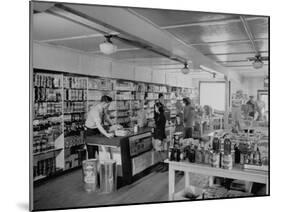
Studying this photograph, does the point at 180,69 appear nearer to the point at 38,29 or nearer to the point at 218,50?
the point at 218,50

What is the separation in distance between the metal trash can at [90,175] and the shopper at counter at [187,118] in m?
0.96

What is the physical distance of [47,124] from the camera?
9.34 ft

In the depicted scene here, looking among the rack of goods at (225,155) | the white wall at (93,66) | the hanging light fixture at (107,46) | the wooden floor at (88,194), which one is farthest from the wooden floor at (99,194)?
the hanging light fixture at (107,46)

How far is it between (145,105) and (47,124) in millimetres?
926

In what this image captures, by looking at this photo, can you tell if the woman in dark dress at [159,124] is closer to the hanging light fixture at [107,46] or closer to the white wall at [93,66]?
the white wall at [93,66]

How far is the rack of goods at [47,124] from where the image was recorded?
2.78 m

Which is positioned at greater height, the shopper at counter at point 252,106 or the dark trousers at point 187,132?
the shopper at counter at point 252,106

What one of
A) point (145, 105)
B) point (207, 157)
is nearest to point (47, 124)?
point (145, 105)

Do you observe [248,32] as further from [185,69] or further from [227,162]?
[227,162]

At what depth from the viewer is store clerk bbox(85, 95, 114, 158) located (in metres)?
2.98

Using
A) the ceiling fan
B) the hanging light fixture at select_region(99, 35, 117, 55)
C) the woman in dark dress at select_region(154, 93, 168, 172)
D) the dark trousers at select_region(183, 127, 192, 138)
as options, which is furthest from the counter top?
the ceiling fan

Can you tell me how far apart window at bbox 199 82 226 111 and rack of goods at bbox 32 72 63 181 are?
1.39 meters

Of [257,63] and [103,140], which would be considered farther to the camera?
[257,63]

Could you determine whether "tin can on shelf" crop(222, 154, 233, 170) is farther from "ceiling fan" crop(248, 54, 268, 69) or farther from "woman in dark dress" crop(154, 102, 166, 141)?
"ceiling fan" crop(248, 54, 268, 69)
